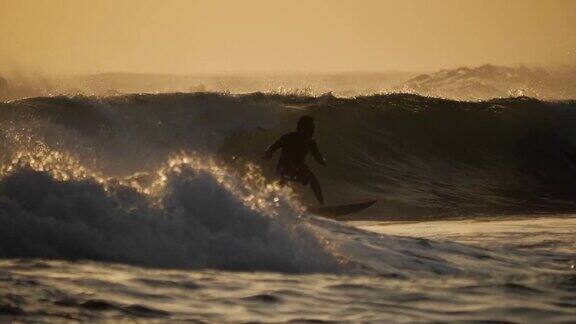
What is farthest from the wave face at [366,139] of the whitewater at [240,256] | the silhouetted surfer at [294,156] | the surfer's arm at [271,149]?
the surfer's arm at [271,149]

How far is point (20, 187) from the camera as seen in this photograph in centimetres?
1120

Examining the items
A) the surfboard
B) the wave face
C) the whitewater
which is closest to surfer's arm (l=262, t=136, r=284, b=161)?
the whitewater

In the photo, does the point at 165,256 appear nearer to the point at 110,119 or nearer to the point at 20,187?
the point at 20,187

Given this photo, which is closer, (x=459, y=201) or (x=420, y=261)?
(x=420, y=261)

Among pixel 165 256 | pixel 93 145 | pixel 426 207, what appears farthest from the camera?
pixel 93 145

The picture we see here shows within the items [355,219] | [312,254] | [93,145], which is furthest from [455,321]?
[93,145]

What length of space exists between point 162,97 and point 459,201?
945 centimetres

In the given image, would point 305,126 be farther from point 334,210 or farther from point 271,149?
point 334,210

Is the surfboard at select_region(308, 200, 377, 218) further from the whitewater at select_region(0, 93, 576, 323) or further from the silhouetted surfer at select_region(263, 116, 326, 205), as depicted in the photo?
the silhouetted surfer at select_region(263, 116, 326, 205)

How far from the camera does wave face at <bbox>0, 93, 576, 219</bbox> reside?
936 inches

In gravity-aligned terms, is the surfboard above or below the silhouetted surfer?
below

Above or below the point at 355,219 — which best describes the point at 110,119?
above

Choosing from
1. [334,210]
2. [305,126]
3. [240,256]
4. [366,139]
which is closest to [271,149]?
[305,126]

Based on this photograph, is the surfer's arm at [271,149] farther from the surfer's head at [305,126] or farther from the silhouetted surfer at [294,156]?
the surfer's head at [305,126]
